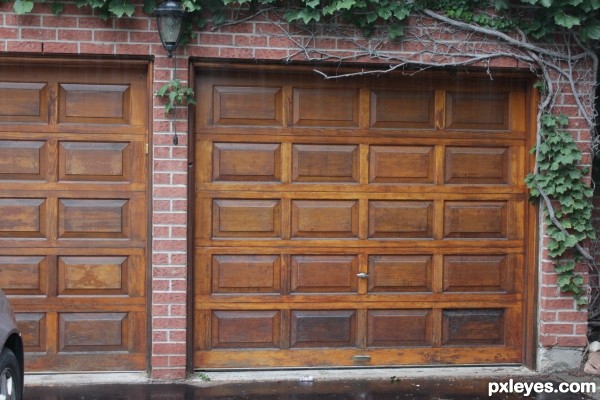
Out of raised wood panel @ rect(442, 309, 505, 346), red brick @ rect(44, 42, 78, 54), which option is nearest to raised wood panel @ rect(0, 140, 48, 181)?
red brick @ rect(44, 42, 78, 54)

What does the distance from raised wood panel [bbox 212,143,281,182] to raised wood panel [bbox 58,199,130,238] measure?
0.80 meters

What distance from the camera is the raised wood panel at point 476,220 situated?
24.5ft

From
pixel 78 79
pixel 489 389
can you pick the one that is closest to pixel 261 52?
pixel 78 79

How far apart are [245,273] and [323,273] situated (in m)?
0.64

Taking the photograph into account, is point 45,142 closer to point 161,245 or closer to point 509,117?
point 161,245

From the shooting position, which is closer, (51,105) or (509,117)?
(51,105)

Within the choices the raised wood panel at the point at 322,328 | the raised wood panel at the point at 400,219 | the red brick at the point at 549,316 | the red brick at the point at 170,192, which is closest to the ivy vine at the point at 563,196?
the red brick at the point at 549,316

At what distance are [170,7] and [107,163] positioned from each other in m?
1.36

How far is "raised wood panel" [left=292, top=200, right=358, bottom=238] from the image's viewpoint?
7.30m

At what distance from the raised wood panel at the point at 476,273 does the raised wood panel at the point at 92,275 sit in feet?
8.80

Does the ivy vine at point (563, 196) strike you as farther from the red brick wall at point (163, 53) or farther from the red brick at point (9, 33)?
the red brick at point (9, 33)

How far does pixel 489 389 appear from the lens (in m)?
6.91

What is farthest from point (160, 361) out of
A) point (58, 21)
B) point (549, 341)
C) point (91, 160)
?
point (549, 341)

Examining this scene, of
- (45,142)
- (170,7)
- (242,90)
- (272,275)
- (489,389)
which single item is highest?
(170,7)
